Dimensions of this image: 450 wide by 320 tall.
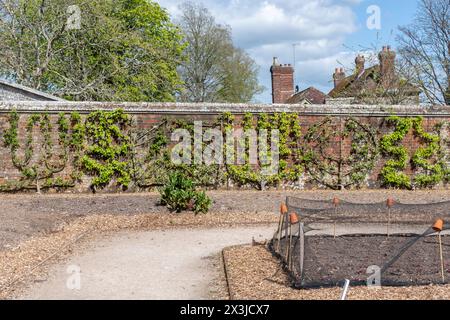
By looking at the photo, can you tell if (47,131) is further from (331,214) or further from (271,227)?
Result: (331,214)

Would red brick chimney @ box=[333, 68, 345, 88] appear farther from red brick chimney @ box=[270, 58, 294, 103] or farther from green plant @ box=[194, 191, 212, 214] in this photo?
green plant @ box=[194, 191, 212, 214]

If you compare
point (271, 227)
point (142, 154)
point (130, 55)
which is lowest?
point (271, 227)

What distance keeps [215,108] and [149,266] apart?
953cm

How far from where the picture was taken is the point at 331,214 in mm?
9805

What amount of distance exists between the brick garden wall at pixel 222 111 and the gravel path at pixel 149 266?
20.9 feet

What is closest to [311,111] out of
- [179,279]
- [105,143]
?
[105,143]

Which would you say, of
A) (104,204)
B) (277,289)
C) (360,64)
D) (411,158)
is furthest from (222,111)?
(360,64)

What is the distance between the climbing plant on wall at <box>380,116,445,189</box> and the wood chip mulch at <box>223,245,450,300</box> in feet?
35.4

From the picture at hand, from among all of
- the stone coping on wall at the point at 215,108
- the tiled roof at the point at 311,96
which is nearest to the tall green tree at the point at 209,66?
the tiled roof at the point at 311,96

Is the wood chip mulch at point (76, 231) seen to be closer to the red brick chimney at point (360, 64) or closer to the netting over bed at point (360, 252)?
the netting over bed at point (360, 252)

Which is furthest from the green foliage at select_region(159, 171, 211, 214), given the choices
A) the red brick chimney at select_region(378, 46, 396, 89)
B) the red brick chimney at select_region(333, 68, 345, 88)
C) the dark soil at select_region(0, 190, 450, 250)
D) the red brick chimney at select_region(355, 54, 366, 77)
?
the red brick chimney at select_region(333, 68, 345, 88)

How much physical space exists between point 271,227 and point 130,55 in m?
18.4

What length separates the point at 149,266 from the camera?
8.25 meters

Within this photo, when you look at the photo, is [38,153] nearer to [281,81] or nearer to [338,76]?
[281,81]
